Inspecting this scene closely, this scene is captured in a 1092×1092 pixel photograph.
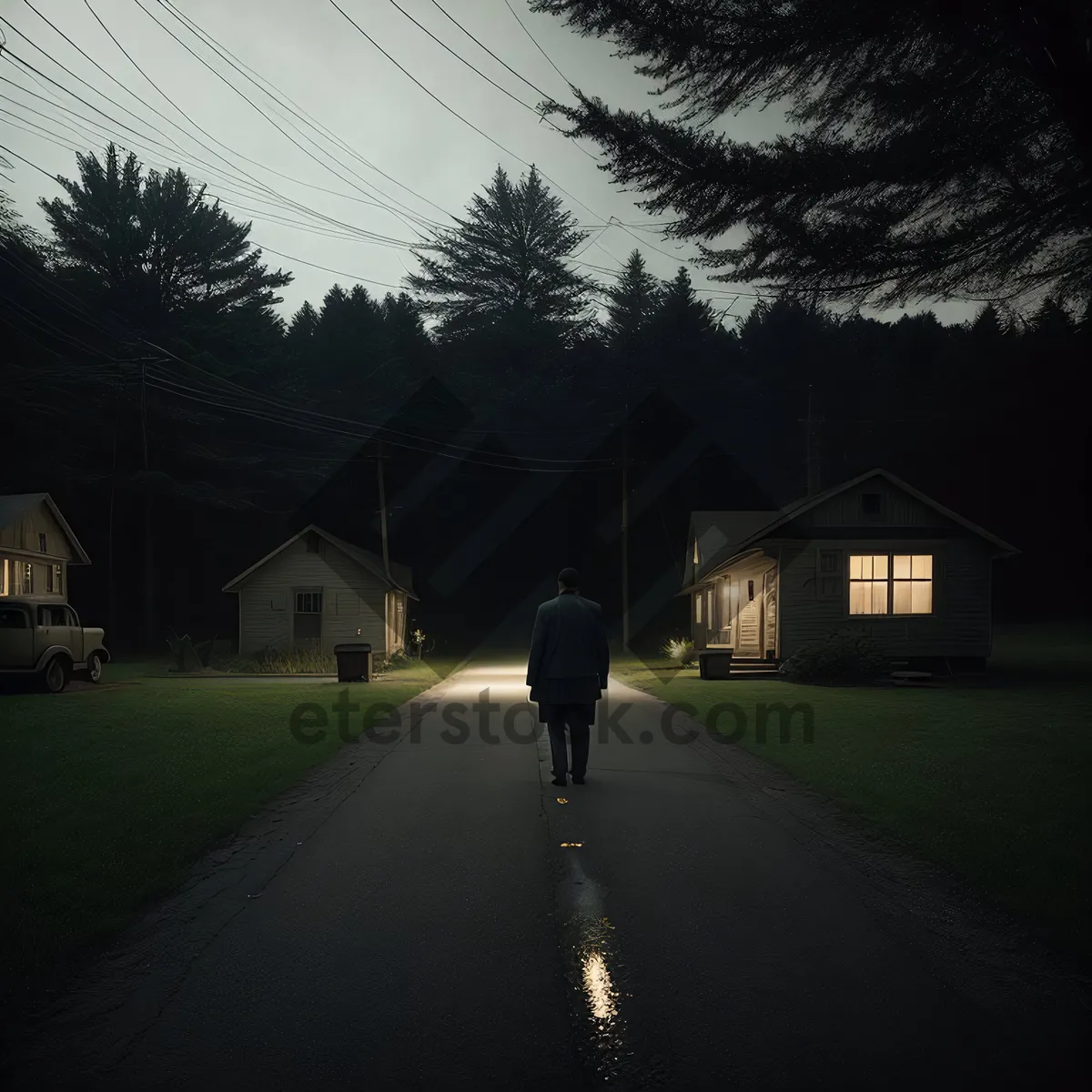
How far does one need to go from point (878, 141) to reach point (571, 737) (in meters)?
6.09

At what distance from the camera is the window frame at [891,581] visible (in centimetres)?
2814

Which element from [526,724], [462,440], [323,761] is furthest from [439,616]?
[323,761]

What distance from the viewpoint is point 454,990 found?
14.0 ft

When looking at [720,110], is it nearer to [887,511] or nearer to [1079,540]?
[887,511]

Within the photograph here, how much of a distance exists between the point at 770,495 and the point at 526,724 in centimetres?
4615

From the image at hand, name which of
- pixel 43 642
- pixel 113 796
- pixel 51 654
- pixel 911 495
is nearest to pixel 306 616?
pixel 51 654

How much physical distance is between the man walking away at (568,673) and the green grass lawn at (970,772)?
2459 mm

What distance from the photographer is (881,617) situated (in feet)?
92.1

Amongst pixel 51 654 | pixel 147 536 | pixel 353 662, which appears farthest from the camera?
pixel 147 536

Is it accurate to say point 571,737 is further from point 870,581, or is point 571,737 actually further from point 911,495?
point 911,495

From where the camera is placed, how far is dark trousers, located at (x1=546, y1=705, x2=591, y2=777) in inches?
383

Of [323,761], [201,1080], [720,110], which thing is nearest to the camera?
[201,1080]

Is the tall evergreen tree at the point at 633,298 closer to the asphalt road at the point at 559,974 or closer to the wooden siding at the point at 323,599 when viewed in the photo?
the wooden siding at the point at 323,599

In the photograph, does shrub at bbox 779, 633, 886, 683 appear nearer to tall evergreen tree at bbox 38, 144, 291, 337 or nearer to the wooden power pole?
the wooden power pole
